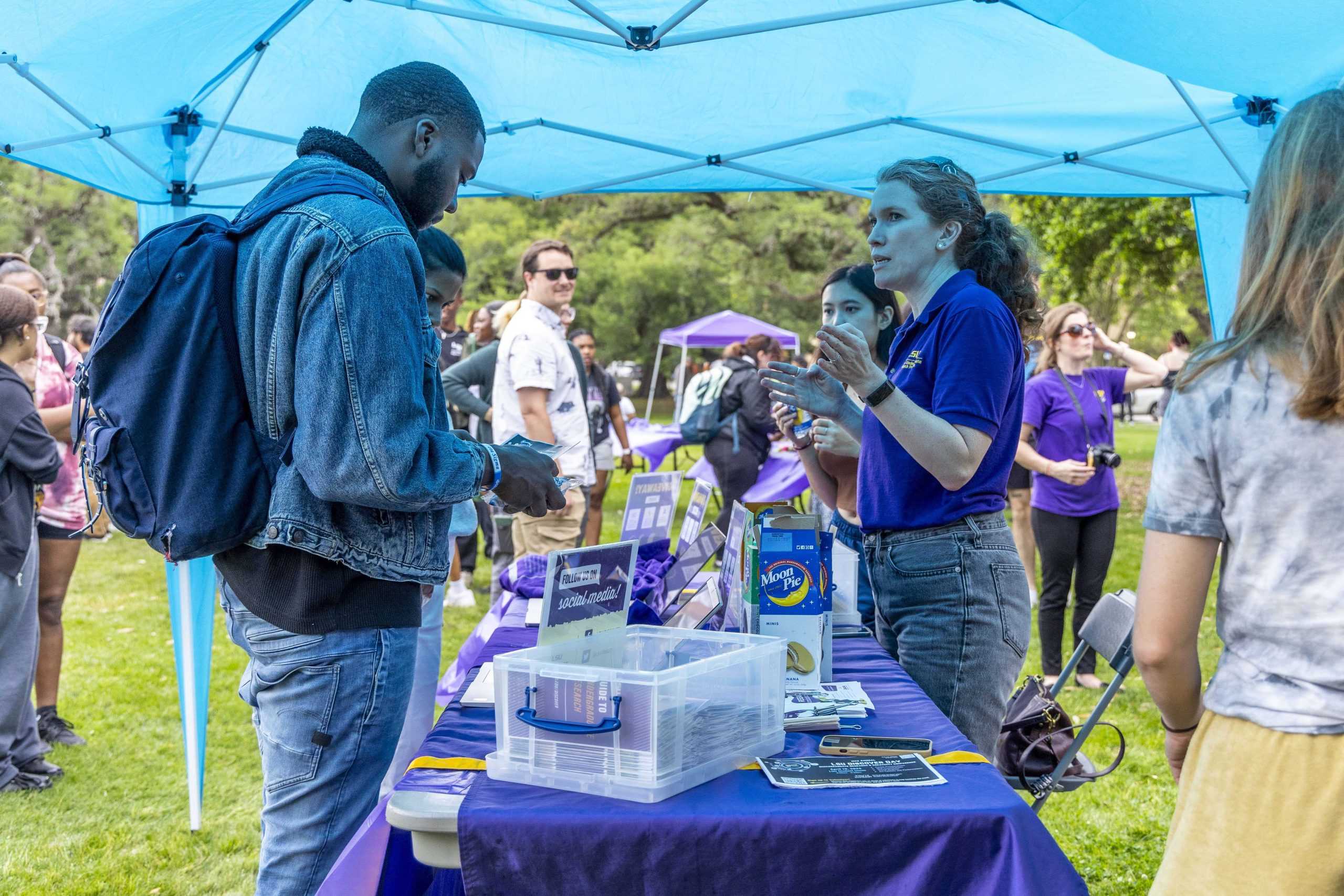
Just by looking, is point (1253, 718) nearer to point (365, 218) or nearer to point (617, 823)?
point (617, 823)

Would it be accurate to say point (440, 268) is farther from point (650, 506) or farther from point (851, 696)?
point (851, 696)

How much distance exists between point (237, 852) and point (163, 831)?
33 centimetres

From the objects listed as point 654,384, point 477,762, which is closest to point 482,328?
point 477,762

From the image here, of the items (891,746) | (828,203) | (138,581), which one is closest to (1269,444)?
(891,746)

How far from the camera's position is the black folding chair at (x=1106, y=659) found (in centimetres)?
248

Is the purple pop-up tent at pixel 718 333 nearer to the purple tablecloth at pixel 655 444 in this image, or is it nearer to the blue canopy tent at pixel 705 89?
the purple tablecloth at pixel 655 444

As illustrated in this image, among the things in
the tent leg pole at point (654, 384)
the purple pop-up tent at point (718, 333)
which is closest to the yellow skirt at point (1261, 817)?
the tent leg pole at point (654, 384)

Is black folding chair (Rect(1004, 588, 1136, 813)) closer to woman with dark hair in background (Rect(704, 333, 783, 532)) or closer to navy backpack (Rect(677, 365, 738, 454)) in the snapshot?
woman with dark hair in background (Rect(704, 333, 783, 532))

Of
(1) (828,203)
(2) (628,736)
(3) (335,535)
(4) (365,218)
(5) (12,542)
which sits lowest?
(5) (12,542)

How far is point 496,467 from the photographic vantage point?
167 centimetres

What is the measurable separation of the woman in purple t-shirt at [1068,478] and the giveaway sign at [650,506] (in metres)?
2.42

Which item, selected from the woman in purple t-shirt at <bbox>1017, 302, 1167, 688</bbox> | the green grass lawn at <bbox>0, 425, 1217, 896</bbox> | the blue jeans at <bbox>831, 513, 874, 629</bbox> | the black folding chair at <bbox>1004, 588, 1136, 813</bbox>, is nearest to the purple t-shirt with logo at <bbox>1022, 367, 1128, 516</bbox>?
the woman in purple t-shirt at <bbox>1017, 302, 1167, 688</bbox>

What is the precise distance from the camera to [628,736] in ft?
4.44

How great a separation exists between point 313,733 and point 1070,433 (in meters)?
3.92
